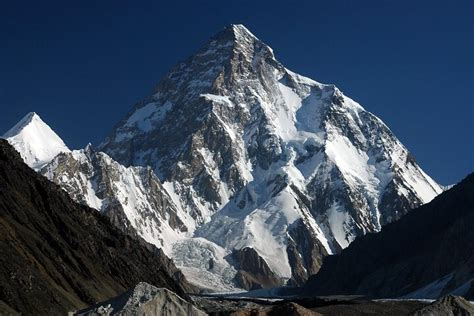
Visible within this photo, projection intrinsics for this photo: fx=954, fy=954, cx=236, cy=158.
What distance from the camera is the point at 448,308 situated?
58844 millimetres

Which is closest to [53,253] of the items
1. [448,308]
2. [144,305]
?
[144,305]

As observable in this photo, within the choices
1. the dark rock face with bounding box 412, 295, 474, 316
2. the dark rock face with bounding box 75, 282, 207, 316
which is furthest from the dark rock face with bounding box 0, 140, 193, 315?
the dark rock face with bounding box 412, 295, 474, 316

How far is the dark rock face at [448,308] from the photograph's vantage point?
191 feet

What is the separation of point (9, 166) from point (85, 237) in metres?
16.4

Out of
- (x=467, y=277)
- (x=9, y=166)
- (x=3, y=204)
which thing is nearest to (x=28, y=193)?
(x=9, y=166)

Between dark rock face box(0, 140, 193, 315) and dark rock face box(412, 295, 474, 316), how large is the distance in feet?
149

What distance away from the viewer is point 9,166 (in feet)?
447

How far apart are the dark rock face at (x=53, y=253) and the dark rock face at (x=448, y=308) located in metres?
45.5

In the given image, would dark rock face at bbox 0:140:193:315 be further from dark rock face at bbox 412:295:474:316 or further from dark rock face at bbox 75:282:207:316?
dark rock face at bbox 412:295:474:316

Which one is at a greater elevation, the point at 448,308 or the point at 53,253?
the point at 53,253

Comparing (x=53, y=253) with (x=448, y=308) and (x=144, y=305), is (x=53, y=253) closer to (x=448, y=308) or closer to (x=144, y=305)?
(x=144, y=305)

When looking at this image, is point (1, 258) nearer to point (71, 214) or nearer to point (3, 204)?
point (3, 204)

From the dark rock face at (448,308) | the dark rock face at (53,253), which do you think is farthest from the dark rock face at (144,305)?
the dark rock face at (53,253)

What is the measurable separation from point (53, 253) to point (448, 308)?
245 ft
